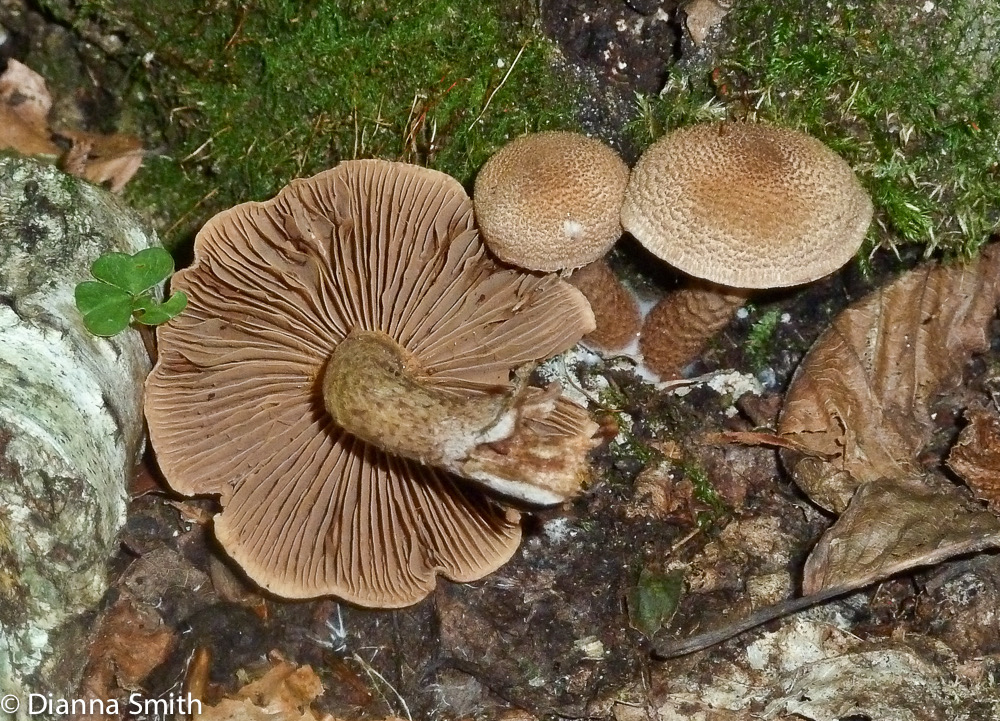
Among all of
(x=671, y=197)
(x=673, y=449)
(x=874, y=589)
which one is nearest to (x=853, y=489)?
(x=874, y=589)

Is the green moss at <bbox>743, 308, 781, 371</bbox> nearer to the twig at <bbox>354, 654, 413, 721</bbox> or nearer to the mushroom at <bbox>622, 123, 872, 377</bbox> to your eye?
the mushroom at <bbox>622, 123, 872, 377</bbox>

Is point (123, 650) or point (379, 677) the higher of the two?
point (123, 650)

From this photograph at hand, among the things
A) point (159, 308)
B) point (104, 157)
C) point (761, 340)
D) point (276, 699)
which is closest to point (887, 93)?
point (761, 340)

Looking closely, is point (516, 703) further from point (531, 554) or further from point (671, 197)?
point (671, 197)

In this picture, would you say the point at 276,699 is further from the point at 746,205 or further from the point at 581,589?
the point at 746,205

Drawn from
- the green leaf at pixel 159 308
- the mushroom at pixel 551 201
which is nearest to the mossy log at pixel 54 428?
the green leaf at pixel 159 308
